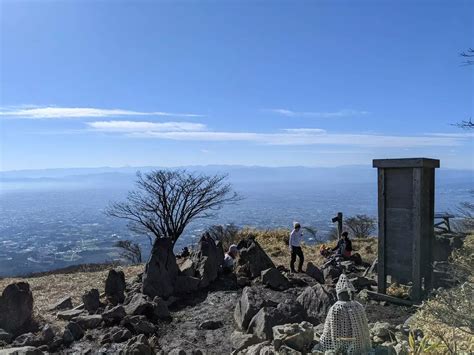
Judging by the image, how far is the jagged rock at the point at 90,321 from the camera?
28.9 feet

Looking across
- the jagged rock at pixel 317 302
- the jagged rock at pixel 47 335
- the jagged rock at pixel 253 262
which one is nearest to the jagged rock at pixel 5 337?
the jagged rock at pixel 47 335

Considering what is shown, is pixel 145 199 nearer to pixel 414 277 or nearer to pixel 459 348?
pixel 414 277

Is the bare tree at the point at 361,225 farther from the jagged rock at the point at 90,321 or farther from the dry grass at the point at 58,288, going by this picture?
the jagged rock at the point at 90,321

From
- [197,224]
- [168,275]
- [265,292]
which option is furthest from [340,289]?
[197,224]

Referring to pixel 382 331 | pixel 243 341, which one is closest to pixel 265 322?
pixel 243 341

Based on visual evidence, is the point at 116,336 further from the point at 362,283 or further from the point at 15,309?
the point at 362,283

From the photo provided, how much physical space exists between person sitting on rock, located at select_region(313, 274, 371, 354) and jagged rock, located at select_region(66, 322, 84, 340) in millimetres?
4684

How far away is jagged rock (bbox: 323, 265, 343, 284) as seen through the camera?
12039mm

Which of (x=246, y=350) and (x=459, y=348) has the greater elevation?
(x=459, y=348)

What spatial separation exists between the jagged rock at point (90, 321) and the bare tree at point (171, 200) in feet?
50.1

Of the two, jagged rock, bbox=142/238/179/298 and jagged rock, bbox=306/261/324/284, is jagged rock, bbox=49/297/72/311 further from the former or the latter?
jagged rock, bbox=306/261/324/284

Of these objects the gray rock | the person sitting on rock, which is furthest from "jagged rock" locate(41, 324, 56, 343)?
the person sitting on rock

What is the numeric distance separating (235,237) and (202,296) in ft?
35.9

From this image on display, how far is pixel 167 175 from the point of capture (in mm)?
25984
